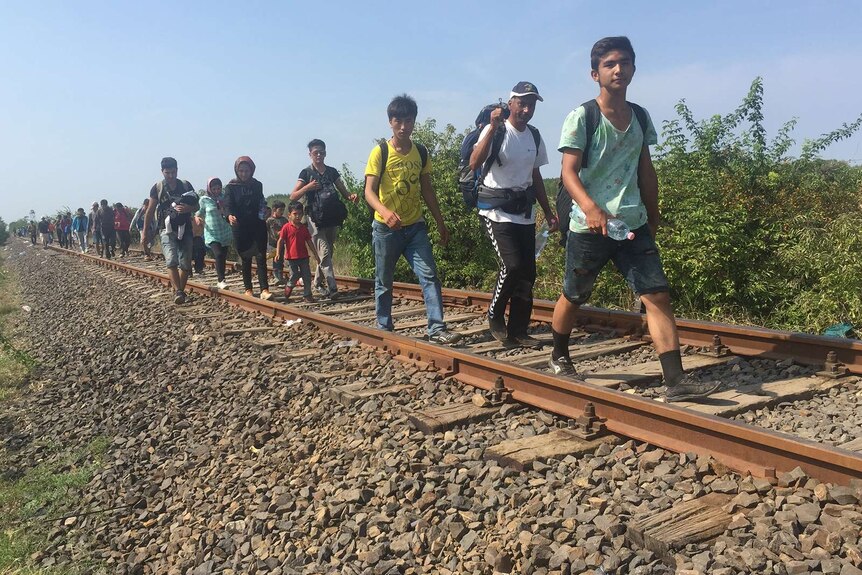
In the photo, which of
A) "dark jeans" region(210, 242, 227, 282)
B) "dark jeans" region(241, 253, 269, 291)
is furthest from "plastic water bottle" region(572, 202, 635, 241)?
"dark jeans" region(210, 242, 227, 282)

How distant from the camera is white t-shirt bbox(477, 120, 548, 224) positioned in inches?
211

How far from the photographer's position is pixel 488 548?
9.04ft

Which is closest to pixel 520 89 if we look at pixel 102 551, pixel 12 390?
pixel 102 551

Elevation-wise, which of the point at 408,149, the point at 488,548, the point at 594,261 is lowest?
the point at 488,548

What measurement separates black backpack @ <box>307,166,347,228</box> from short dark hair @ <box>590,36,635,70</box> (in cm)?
552

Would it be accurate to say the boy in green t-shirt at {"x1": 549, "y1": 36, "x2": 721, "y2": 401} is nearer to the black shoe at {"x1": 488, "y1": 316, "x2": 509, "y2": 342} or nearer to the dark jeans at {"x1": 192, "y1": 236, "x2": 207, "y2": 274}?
the black shoe at {"x1": 488, "y1": 316, "x2": 509, "y2": 342}

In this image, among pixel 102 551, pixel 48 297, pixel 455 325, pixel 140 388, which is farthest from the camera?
pixel 48 297

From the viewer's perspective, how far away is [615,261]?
417 cm

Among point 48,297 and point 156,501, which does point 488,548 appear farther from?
point 48,297

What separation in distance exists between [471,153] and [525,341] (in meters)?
1.61

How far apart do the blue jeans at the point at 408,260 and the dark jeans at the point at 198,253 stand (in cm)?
938

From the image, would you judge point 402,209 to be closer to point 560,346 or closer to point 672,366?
point 560,346

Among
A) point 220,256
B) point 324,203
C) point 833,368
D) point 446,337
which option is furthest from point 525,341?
point 220,256

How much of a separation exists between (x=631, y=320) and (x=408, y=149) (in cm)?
241
